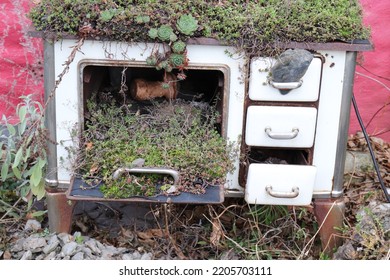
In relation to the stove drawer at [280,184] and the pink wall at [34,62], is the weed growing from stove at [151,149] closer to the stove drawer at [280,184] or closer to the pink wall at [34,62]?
the stove drawer at [280,184]

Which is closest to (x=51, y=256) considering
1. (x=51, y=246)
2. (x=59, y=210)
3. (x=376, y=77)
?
(x=51, y=246)

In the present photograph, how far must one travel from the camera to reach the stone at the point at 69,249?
9.97ft

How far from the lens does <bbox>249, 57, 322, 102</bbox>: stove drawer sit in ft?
9.70

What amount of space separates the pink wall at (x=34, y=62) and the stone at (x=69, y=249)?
4.01 ft

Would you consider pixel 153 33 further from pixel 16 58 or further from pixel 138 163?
pixel 16 58

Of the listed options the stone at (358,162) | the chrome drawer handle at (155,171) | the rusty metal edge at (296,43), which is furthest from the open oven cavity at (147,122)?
the stone at (358,162)

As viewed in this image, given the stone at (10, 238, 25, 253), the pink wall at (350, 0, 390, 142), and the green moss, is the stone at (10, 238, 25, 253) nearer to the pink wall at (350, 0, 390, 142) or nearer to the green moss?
the green moss

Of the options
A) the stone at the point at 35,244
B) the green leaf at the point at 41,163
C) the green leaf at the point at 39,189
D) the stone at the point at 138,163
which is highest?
the stone at the point at 138,163


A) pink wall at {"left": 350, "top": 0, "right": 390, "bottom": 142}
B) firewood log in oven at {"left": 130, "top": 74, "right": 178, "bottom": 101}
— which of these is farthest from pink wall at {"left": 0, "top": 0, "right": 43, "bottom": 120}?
→ pink wall at {"left": 350, "top": 0, "right": 390, "bottom": 142}

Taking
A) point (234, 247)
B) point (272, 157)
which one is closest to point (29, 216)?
point (234, 247)

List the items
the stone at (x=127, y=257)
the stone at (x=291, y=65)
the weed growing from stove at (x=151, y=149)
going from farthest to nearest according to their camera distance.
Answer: the stone at (x=127, y=257) < the weed growing from stove at (x=151, y=149) < the stone at (x=291, y=65)

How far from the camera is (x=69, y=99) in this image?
3.04 m

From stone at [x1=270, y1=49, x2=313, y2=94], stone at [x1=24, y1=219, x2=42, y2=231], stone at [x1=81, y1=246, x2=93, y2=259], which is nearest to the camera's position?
stone at [x1=270, y1=49, x2=313, y2=94]

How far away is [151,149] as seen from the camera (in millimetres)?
3082
